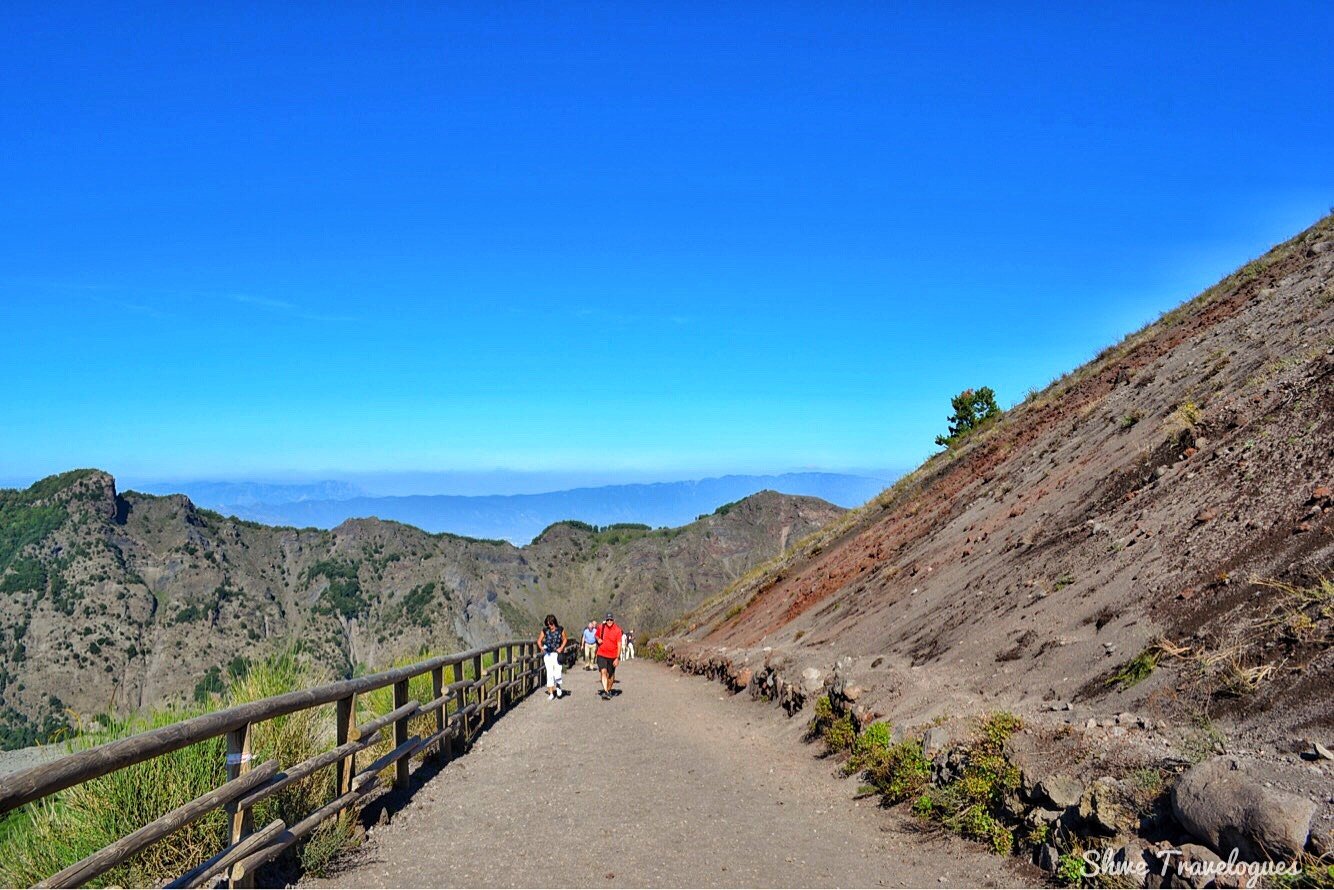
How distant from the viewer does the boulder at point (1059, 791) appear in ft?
20.1

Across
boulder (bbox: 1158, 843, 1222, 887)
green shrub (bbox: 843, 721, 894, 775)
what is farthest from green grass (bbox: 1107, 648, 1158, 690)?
boulder (bbox: 1158, 843, 1222, 887)

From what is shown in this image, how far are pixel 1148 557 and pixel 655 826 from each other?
21.8 ft

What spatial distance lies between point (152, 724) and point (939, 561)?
14.8 m

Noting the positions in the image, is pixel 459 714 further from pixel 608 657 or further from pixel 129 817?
pixel 608 657

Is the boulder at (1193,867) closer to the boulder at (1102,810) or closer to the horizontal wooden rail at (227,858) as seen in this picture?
the boulder at (1102,810)

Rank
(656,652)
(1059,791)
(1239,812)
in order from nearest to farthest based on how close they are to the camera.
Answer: (1239,812)
(1059,791)
(656,652)

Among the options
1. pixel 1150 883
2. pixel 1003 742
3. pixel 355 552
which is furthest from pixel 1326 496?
pixel 355 552

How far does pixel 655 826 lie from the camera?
7738mm

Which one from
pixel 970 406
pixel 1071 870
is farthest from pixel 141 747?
pixel 970 406

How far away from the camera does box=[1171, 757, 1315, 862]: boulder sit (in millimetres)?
4680

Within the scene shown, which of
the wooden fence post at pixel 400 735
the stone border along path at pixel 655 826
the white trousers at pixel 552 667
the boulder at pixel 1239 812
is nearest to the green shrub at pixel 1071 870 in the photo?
the stone border along path at pixel 655 826

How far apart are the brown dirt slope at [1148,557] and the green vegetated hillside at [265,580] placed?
6051cm

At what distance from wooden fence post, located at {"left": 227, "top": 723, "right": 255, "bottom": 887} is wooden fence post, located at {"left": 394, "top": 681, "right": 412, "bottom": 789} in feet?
10.2

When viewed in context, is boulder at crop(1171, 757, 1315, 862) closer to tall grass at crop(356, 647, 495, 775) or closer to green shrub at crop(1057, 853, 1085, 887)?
green shrub at crop(1057, 853, 1085, 887)
